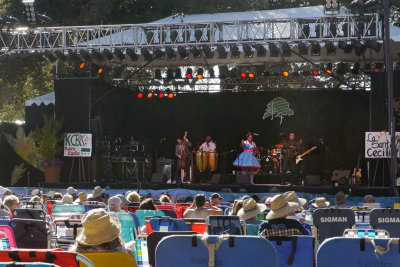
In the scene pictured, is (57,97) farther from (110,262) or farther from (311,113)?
(110,262)

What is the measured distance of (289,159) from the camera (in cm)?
2330

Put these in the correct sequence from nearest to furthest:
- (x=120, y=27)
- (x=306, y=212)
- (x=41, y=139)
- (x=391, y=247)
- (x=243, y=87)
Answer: (x=391, y=247) → (x=306, y=212) → (x=120, y=27) → (x=41, y=139) → (x=243, y=87)

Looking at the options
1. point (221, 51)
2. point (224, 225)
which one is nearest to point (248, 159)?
point (221, 51)

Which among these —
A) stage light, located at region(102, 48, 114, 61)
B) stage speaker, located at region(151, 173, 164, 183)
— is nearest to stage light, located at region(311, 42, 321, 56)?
stage light, located at region(102, 48, 114, 61)

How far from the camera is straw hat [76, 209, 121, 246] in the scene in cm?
516

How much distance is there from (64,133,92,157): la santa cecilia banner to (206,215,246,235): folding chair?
1573cm

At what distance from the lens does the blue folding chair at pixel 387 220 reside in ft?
28.7

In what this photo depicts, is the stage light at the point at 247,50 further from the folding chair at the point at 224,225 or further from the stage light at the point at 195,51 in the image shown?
the folding chair at the point at 224,225

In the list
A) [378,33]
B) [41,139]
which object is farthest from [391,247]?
[41,139]

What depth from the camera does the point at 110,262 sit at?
506 cm

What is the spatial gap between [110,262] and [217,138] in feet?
71.6

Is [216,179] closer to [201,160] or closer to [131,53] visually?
[201,160]

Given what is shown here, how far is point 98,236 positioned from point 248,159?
61.2 feet

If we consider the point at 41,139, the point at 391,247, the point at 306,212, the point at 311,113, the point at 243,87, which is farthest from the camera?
the point at 243,87
